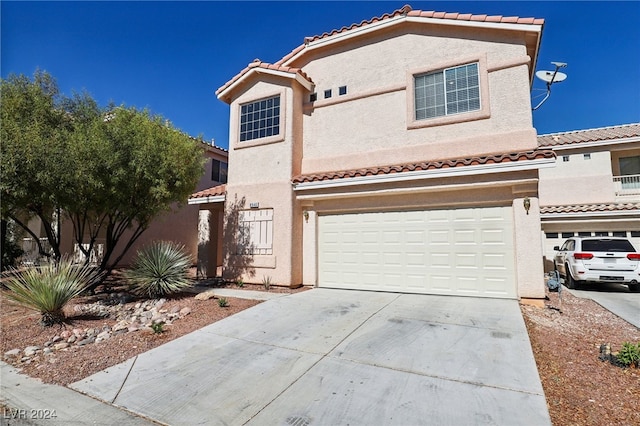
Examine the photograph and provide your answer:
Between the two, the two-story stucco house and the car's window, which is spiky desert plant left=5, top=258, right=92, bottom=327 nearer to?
the two-story stucco house

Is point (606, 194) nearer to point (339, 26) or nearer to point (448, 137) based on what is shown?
point (448, 137)

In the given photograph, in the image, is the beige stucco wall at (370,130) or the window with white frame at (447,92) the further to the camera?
the window with white frame at (447,92)

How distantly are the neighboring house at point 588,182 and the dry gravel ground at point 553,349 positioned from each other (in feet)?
29.4

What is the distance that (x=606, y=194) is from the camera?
61.1 ft

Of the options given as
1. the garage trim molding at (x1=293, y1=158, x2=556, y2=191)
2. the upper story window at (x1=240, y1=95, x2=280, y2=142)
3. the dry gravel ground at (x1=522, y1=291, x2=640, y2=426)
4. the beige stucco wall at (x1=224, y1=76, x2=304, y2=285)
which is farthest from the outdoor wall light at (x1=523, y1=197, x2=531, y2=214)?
the upper story window at (x1=240, y1=95, x2=280, y2=142)

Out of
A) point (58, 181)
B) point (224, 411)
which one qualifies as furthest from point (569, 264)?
point (58, 181)

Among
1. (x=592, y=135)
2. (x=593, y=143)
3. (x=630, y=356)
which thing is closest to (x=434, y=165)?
(x=630, y=356)

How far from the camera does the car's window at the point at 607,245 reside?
11.1 meters

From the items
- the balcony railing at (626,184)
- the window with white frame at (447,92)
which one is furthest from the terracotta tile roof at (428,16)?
the balcony railing at (626,184)

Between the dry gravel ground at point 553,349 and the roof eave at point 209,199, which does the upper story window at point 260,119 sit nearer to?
the roof eave at point 209,199

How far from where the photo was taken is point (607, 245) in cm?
1130

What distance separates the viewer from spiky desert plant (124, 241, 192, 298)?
9.23 metres

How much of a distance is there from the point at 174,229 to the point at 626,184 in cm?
2580

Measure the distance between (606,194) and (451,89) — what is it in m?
15.1
